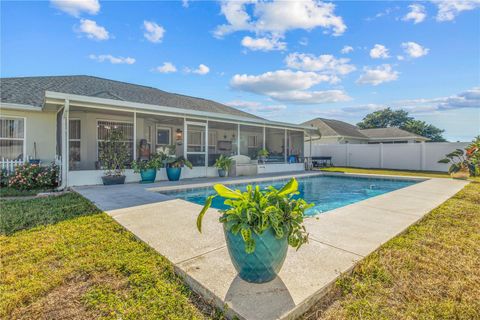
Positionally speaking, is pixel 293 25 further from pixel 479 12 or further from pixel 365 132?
pixel 365 132

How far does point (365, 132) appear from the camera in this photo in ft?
95.1

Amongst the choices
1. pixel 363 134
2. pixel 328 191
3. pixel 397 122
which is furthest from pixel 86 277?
pixel 397 122

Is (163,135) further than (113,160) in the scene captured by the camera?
Yes

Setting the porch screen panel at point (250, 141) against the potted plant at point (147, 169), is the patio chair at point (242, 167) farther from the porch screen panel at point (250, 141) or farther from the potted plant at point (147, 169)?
the porch screen panel at point (250, 141)

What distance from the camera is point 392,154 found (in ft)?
57.2

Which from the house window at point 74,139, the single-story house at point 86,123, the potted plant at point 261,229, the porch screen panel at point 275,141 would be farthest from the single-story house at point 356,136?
the potted plant at point 261,229

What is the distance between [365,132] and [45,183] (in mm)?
30055

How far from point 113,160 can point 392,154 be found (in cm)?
1765

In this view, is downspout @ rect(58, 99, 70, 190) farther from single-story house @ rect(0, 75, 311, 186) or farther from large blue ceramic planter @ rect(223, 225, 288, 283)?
large blue ceramic planter @ rect(223, 225, 288, 283)

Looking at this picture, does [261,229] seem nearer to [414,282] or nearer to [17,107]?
[414,282]

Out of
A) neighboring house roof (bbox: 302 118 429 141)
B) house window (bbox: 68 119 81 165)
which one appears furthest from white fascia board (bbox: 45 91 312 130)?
neighboring house roof (bbox: 302 118 429 141)

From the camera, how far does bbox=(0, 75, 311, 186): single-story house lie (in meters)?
8.42

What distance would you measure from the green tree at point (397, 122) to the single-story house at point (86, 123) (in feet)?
112

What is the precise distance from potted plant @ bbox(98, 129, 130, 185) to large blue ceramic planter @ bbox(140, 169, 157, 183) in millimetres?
681
